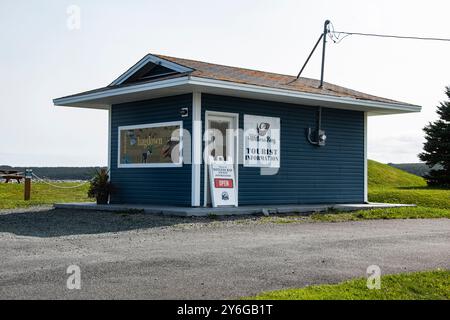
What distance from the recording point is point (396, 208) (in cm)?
1794

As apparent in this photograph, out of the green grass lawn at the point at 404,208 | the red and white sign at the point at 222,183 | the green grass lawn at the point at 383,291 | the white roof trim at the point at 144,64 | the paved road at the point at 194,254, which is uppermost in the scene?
the white roof trim at the point at 144,64

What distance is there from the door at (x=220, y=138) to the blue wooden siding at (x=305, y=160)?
0.67ft

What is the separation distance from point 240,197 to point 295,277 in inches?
372

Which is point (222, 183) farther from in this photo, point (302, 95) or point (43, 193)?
point (43, 193)

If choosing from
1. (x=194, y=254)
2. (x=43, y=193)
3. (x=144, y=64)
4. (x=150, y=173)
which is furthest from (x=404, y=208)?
(x=43, y=193)

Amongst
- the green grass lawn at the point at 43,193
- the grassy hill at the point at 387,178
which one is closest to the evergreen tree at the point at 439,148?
the grassy hill at the point at 387,178

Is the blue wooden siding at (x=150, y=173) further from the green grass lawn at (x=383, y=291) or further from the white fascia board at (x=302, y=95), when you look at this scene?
the green grass lawn at (x=383, y=291)

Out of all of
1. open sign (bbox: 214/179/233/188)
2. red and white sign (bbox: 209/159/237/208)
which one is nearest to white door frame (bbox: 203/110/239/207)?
red and white sign (bbox: 209/159/237/208)

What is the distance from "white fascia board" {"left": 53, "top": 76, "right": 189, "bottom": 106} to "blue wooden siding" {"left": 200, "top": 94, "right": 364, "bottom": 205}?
4.19 ft

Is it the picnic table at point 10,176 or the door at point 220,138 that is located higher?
the door at point 220,138

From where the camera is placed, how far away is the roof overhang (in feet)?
48.8

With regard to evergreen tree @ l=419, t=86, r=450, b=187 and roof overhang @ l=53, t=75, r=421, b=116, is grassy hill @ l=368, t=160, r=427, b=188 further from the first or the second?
roof overhang @ l=53, t=75, r=421, b=116

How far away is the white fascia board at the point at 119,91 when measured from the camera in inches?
578

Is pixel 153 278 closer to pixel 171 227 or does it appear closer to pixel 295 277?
pixel 295 277
